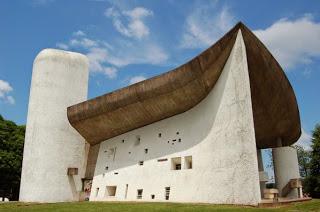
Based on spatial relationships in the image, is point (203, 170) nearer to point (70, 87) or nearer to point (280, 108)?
point (280, 108)

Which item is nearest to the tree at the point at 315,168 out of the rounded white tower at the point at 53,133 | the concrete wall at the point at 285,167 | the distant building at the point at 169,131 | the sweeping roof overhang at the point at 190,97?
the distant building at the point at 169,131

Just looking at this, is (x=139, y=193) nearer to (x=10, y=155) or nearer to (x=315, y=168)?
(x=10, y=155)

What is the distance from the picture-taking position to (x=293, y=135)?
2556 centimetres

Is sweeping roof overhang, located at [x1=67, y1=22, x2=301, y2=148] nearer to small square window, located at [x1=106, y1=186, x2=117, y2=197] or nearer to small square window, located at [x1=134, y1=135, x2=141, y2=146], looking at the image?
small square window, located at [x1=134, y1=135, x2=141, y2=146]

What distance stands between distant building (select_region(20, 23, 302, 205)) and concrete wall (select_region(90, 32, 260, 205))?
0.05 meters

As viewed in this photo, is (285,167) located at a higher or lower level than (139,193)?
higher

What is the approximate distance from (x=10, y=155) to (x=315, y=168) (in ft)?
90.1

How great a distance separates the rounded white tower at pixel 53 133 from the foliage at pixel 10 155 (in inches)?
351

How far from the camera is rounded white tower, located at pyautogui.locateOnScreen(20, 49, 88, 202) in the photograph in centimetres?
2094

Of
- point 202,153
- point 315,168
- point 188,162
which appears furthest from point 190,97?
point 315,168

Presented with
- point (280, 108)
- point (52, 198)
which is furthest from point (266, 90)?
point (52, 198)

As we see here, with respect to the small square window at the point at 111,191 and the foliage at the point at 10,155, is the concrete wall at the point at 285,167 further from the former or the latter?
the foliage at the point at 10,155

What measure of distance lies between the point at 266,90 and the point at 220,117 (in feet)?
16.0

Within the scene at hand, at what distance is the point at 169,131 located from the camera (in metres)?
18.3
